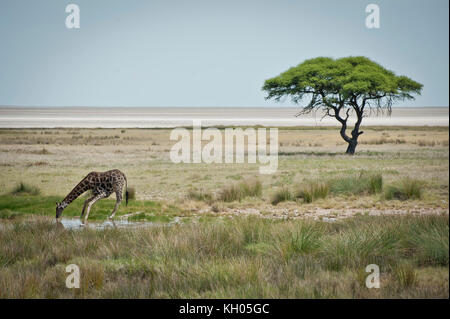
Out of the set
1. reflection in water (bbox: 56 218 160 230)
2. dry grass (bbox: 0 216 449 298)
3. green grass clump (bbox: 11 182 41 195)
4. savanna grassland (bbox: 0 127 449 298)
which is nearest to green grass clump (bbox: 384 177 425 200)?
savanna grassland (bbox: 0 127 449 298)

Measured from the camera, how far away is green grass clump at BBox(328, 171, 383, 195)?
15.6 meters

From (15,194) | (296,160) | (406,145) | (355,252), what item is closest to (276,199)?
(355,252)

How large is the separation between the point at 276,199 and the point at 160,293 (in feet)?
31.4

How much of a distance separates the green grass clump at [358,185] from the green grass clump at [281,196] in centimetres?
165

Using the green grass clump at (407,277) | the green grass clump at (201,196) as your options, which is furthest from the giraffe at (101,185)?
the green grass clump at (407,277)

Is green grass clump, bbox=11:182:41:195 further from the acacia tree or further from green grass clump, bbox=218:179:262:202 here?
the acacia tree

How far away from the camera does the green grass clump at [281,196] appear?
1493 cm

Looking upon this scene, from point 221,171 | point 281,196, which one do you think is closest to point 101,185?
point 281,196

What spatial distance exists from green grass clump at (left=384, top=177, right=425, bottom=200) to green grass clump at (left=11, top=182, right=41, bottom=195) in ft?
41.2

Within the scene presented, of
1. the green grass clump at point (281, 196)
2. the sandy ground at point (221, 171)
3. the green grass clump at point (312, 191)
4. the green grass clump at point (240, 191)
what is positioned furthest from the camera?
the green grass clump at point (240, 191)

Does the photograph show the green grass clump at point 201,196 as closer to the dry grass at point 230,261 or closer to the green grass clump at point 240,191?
the green grass clump at point 240,191

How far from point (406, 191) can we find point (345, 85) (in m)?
14.4

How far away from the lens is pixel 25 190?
16.3 m

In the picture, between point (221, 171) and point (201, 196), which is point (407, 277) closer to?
point (201, 196)
